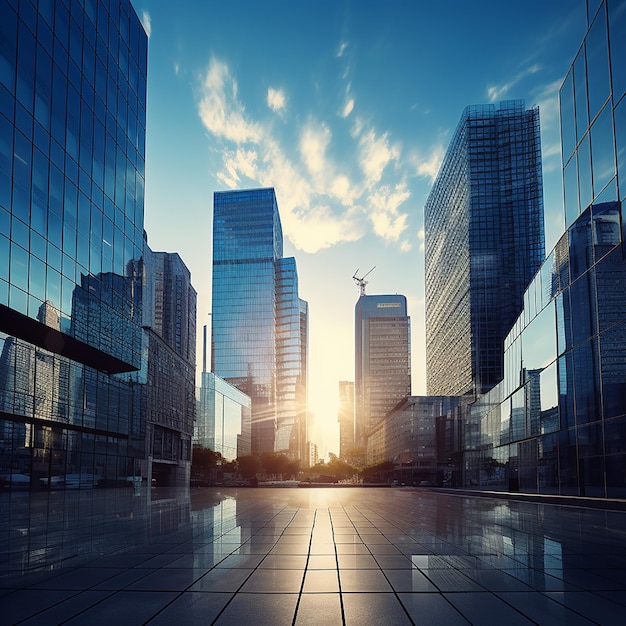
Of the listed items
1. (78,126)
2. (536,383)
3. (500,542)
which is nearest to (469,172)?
(536,383)

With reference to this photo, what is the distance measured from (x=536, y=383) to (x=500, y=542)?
34.8 m

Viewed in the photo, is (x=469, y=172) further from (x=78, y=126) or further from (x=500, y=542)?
(x=500, y=542)

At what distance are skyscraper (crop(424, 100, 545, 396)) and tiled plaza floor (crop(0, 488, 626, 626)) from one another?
12112 centimetres

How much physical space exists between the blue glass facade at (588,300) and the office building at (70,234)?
3225 centimetres

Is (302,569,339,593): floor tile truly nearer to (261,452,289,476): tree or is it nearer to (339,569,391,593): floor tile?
(339,569,391,593): floor tile

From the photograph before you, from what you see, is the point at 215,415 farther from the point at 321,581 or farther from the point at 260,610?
the point at 260,610

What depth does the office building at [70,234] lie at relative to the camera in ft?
118

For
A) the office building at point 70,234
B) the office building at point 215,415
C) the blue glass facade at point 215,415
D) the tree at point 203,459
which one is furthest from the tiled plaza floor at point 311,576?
the blue glass facade at point 215,415

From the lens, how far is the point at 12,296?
3484 centimetres

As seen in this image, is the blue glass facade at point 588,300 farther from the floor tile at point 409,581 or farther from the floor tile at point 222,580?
the floor tile at point 222,580

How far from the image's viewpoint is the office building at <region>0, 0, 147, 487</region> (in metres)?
35.8

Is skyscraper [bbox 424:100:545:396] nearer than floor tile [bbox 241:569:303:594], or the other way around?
floor tile [bbox 241:569:303:594]

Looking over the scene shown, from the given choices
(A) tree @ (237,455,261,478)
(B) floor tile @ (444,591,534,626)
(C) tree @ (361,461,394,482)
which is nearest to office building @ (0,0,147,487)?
(B) floor tile @ (444,591,534,626)

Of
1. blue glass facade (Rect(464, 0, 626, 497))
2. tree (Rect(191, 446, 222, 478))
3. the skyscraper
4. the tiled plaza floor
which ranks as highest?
the skyscraper
